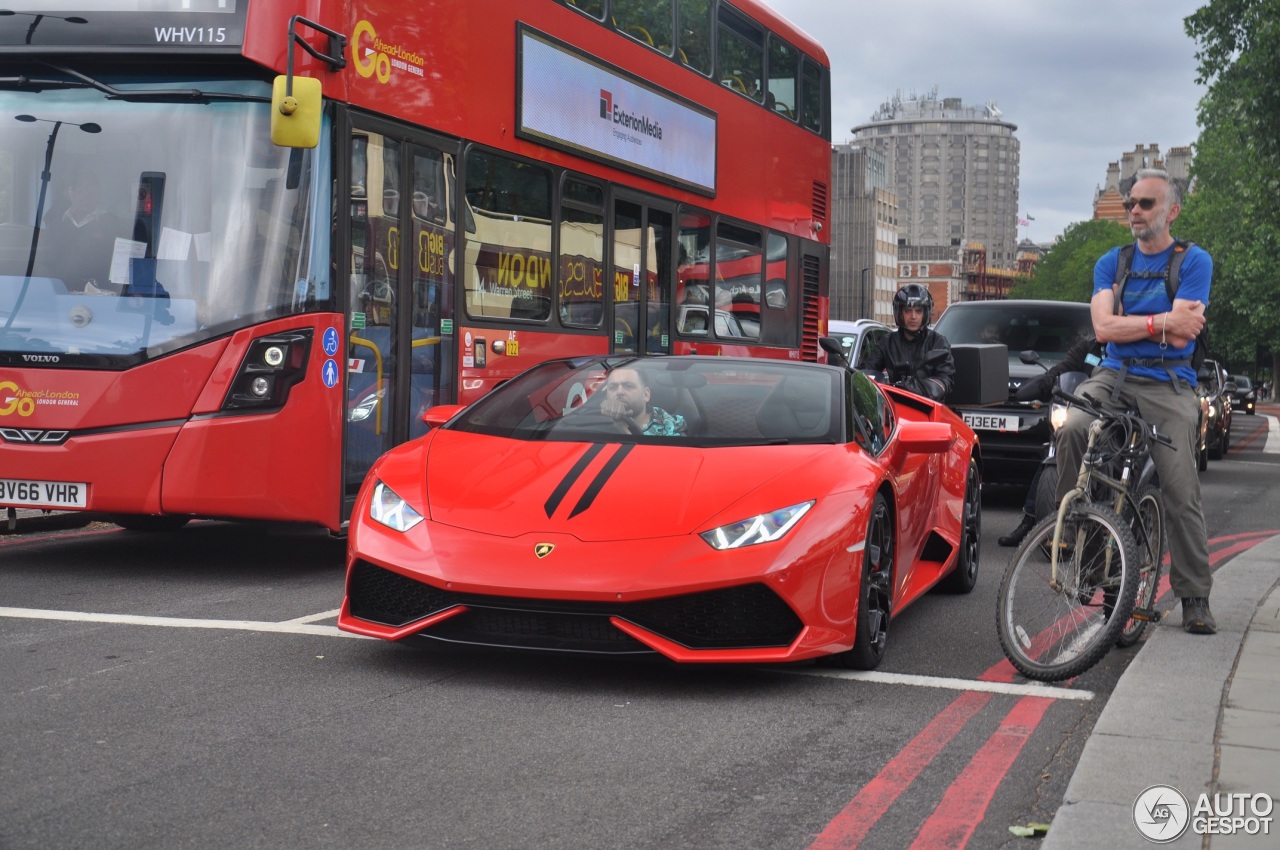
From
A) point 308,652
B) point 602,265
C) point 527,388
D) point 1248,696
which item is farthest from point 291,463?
point 1248,696

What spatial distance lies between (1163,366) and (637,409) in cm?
217

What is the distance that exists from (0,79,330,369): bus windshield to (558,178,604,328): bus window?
2.89m

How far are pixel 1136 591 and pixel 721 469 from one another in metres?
1.55

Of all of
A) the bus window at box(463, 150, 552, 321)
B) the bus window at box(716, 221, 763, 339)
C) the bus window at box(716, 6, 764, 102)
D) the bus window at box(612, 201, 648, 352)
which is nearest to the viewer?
the bus window at box(463, 150, 552, 321)

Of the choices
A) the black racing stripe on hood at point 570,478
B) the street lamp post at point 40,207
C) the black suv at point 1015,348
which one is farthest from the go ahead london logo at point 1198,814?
the black suv at point 1015,348

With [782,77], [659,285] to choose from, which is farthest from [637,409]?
[782,77]

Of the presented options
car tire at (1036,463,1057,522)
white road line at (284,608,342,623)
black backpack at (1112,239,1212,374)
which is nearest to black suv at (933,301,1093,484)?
car tire at (1036,463,1057,522)

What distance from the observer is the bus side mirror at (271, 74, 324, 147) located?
25.0ft

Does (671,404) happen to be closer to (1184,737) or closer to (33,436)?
(1184,737)

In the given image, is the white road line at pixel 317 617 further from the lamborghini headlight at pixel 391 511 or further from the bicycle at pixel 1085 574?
the bicycle at pixel 1085 574

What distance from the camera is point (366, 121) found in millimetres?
→ 8484

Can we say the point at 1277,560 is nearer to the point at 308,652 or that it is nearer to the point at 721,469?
the point at 721,469

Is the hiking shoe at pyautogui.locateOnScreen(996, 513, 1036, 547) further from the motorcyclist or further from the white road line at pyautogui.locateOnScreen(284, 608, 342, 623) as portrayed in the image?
the white road line at pyautogui.locateOnScreen(284, 608, 342, 623)

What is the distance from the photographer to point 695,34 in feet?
41.5
